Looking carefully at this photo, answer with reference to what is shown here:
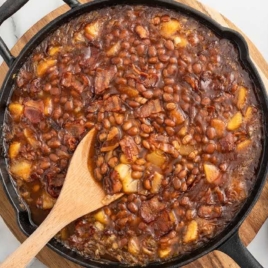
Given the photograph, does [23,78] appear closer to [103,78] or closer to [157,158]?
[103,78]

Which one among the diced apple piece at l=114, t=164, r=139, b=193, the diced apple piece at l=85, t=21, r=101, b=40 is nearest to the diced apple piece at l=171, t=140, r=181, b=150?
the diced apple piece at l=114, t=164, r=139, b=193

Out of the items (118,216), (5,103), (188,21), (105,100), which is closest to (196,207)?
(118,216)

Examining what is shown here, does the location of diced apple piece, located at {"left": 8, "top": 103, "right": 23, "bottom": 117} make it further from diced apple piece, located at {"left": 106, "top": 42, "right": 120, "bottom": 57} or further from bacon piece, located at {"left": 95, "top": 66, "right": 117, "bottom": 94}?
diced apple piece, located at {"left": 106, "top": 42, "right": 120, "bottom": 57}

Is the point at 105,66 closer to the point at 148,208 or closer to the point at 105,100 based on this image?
the point at 105,100

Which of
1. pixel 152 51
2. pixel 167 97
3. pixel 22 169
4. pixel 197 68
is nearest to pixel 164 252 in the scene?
pixel 167 97

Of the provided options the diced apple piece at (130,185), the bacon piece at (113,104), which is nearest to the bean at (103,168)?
the diced apple piece at (130,185)

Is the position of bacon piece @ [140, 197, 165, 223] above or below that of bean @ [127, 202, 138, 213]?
below
